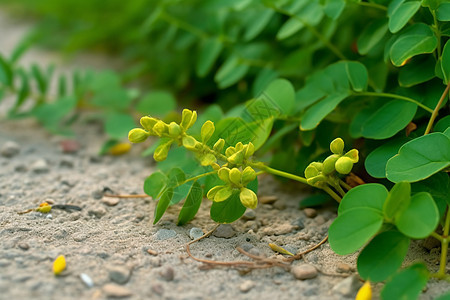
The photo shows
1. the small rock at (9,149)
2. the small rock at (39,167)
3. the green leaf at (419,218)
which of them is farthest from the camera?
the small rock at (9,149)

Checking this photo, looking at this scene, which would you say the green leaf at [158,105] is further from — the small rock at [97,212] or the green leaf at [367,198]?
the green leaf at [367,198]

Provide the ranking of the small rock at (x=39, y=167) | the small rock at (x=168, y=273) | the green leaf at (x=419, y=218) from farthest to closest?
the small rock at (x=39, y=167) → the small rock at (x=168, y=273) → the green leaf at (x=419, y=218)

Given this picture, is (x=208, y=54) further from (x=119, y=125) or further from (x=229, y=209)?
(x=229, y=209)

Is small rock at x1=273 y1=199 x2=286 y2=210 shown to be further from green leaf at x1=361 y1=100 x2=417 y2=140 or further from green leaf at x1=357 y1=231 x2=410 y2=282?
green leaf at x1=357 y1=231 x2=410 y2=282

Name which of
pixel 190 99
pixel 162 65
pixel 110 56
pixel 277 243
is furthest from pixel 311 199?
pixel 110 56

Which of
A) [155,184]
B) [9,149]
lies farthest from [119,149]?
[155,184]

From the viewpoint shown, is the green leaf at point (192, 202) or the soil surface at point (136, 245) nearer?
the soil surface at point (136, 245)

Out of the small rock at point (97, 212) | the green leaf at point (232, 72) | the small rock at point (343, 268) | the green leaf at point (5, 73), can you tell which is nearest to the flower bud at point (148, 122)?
the small rock at point (97, 212)
